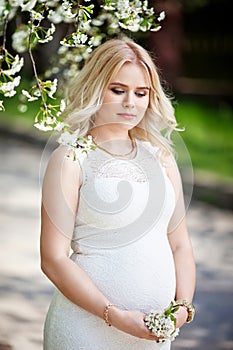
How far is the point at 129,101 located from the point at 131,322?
0.80 m

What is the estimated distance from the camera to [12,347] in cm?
536

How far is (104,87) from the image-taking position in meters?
3.52

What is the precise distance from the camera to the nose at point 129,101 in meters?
3.49

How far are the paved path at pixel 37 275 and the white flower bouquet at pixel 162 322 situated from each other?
200 centimetres

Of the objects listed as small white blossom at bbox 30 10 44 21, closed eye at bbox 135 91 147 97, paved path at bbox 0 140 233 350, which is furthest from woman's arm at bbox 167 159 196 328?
paved path at bbox 0 140 233 350

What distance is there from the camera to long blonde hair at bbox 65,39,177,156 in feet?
11.6

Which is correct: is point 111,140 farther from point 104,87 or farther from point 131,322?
point 131,322

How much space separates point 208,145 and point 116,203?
35.5 ft

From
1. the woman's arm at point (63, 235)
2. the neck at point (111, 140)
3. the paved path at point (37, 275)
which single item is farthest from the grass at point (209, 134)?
the woman's arm at point (63, 235)

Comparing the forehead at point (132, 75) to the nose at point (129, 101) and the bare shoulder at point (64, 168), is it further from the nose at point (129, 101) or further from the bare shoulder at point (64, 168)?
the bare shoulder at point (64, 168)

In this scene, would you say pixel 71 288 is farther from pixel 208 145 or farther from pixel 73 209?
pixel 208 145

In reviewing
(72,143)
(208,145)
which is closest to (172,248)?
(72,143)

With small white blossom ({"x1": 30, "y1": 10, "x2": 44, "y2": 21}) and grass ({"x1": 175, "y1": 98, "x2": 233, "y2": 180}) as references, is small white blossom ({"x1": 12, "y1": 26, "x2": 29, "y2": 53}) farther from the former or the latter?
grass ({"x1": 175, "y1": 98, "x2": 233, "y2": 180})

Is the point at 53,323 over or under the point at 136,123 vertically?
under
